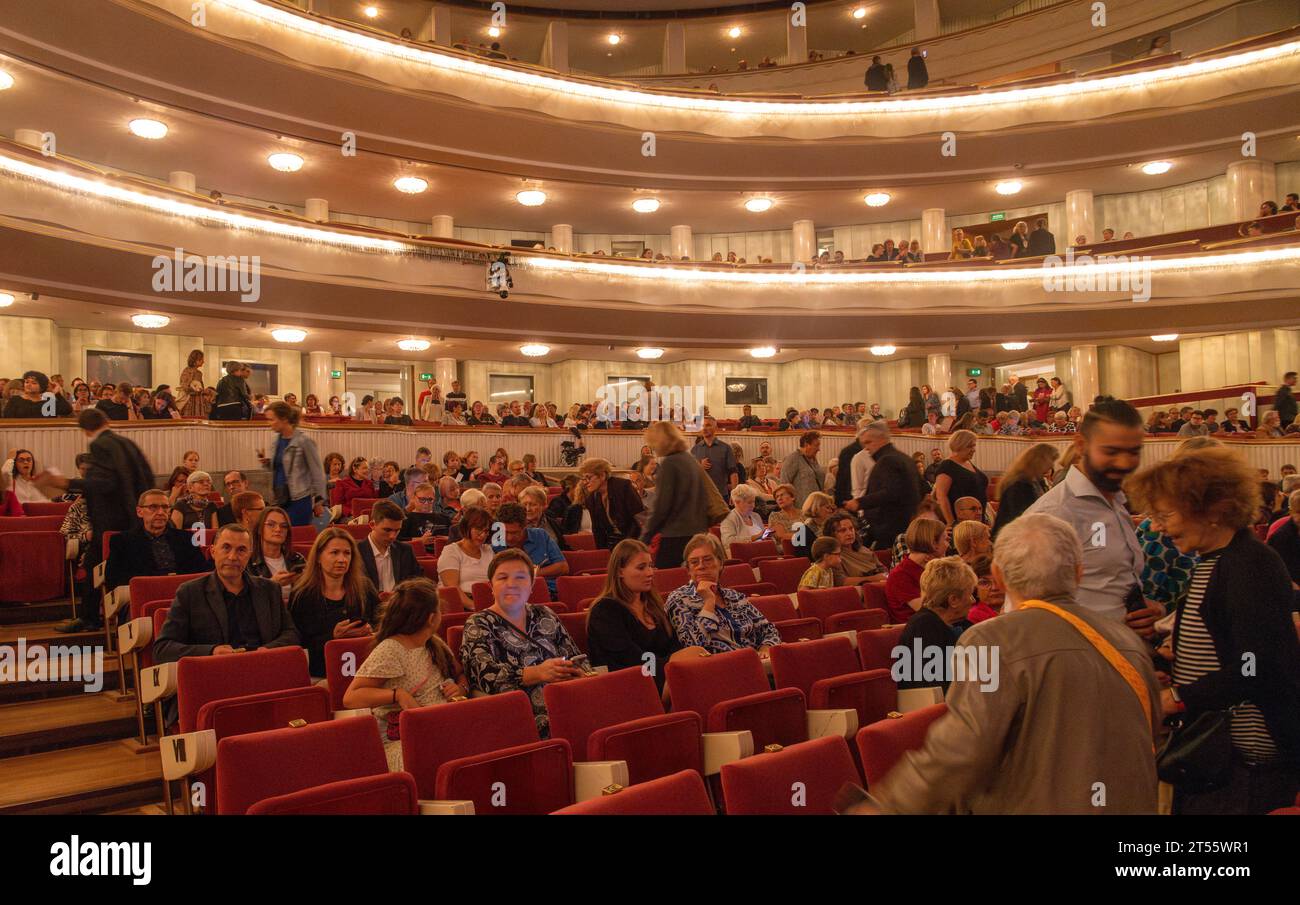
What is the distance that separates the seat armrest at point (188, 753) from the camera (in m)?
3.04

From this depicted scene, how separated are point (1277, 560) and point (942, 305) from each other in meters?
15.9

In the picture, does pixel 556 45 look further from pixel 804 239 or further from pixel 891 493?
pixel 891 493

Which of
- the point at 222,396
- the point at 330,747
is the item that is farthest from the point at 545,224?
the point at 330,747

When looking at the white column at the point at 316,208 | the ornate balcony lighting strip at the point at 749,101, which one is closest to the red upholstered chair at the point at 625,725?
the ornate balcony lighting strip at the point at 749,101

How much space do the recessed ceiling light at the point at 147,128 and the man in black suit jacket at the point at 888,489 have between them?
12.2 m

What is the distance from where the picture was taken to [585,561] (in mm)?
6426

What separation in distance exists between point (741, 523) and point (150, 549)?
3.88m

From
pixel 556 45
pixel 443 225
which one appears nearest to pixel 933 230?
pixel 556 45

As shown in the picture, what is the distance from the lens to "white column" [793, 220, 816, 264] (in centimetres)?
2005
